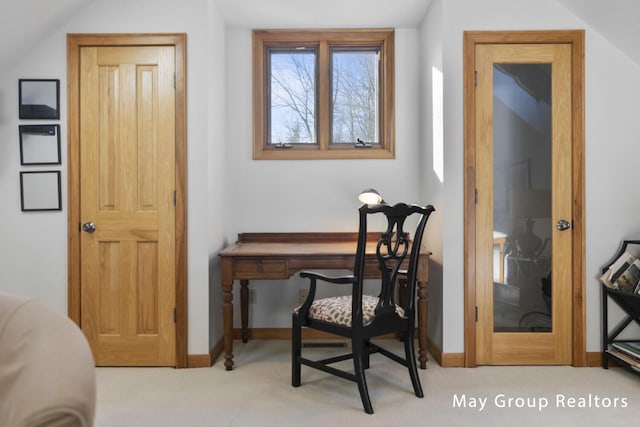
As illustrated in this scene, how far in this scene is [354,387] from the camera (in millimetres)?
2541

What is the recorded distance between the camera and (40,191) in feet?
9.33

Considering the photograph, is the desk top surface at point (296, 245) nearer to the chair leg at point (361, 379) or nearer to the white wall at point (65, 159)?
the white wall at point (65, 159)

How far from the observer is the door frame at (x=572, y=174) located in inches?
112

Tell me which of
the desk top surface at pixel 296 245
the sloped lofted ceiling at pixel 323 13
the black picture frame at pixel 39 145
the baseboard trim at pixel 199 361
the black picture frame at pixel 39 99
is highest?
the sloped lofted ceiling at pixel 323 13

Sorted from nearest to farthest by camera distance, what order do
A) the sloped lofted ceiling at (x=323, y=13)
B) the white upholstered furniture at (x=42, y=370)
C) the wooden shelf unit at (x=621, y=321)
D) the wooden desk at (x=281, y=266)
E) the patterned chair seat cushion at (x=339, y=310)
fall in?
1. the white upholstered furniture at (x=42, y=370)
2. the patterned chair seat cushion at (x=339, y=310)
3. the wooden shelf unit at (x=621, y=321)
4. the wooden desk at (x=281, y=266)
5. the sloped lofted ceiling at (x=323, y=13)

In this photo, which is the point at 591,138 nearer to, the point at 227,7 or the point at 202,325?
the point at 227,7

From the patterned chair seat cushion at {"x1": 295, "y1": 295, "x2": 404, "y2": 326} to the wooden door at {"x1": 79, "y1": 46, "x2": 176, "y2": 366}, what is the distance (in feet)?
3.30

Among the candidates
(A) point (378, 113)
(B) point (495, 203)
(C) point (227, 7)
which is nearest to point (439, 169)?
(B) point (495, 203)

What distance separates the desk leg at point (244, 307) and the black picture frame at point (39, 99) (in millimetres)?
1672

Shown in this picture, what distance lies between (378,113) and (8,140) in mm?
2563

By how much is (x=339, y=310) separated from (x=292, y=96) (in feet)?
6.22

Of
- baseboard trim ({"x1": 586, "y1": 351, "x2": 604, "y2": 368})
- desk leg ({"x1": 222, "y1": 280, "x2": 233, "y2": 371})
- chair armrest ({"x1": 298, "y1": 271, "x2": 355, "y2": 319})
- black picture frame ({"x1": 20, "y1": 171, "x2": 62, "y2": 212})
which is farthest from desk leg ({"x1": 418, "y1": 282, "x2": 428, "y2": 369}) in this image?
black picture frame ({"x1": 20, "y1": 171, "x2": 62, "y2": 212})

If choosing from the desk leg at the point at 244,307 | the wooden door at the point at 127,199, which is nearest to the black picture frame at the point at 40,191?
the wooden door at the point at 127,199

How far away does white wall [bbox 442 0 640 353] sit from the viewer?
9.32 ft
